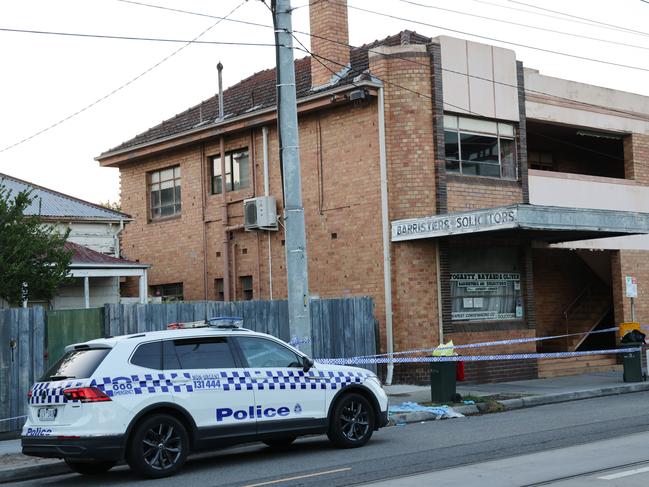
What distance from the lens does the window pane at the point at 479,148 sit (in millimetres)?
21562

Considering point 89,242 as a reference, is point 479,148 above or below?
above

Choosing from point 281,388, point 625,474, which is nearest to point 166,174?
point 281,388

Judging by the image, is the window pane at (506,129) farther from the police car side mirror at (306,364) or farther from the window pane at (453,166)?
the police car side mirror at (306,364)

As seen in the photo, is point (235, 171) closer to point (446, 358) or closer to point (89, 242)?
point (89, 242)

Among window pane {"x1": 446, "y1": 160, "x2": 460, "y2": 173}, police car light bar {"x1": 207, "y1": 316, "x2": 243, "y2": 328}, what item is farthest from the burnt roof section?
police car light bar {"x1": 207, "y1": 316, "x2": 243, "y2": 328}

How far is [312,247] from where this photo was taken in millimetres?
22359

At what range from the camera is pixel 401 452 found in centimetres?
Answer: 1143

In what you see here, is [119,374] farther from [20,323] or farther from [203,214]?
[203,214]

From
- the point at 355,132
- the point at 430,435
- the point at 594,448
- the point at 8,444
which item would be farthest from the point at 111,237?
the point at 594,448

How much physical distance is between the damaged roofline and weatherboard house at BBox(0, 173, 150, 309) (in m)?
1.57

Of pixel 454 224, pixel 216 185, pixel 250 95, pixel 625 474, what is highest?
pixel 250 95

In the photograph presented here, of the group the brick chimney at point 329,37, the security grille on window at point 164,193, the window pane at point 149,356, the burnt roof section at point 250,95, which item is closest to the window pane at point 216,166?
the burnt roof section at point 250,95

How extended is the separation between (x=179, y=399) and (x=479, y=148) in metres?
13.1

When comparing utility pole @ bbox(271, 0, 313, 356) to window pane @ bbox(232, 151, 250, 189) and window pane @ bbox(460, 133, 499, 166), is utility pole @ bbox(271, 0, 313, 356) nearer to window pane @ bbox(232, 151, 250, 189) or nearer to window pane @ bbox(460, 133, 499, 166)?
window pane @ bbox(460, 133, 499, 166)
